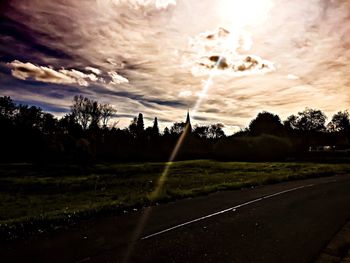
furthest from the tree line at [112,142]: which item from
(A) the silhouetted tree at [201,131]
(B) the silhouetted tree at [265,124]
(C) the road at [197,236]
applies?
(C) the road at [197,236]

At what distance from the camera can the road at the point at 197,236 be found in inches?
248

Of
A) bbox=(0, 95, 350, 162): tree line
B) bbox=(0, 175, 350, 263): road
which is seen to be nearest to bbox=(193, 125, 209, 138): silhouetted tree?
bbox=(0, 95, 350, 162): tree line

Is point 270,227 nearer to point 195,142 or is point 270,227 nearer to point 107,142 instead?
point 107,142

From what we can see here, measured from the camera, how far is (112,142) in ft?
265

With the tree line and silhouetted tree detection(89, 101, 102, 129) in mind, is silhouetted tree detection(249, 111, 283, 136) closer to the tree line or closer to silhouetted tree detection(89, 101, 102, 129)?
the tree line

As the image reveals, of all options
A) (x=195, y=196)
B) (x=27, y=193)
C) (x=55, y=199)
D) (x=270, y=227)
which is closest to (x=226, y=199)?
(x=195, y=196)

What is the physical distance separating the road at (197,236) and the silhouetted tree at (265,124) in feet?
322

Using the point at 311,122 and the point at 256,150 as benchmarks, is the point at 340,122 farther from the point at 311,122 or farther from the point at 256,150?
the point at 256,150

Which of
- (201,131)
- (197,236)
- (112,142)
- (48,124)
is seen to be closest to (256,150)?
(112,142)

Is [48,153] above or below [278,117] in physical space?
below

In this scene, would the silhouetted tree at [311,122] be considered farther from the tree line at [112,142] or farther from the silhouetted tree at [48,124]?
the silhouetted tree at [48,124]

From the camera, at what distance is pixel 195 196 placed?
15148 millimetres

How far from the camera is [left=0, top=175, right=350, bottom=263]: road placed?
6.31 m

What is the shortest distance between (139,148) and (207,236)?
7642cm
